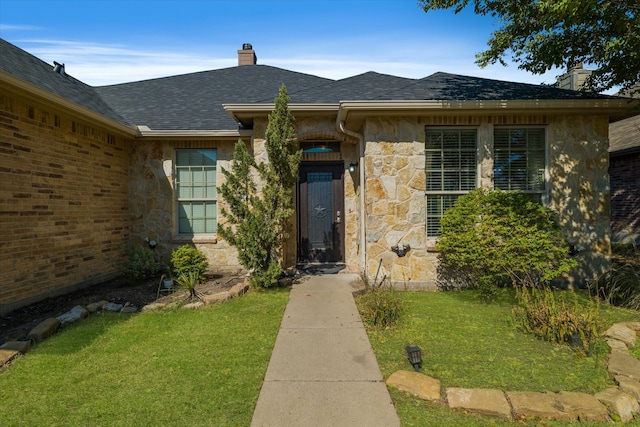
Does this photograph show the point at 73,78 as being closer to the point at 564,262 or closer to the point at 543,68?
the point at 543,68

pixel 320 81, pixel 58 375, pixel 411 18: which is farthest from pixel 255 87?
pixel 58 375

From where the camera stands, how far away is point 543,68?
6383 millimetres

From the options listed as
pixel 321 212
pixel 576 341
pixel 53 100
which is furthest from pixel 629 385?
pixel 53 100

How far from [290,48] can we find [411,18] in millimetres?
2616

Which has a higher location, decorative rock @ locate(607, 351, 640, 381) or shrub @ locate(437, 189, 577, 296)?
shrub @ locate(437, 189, 577, 296)

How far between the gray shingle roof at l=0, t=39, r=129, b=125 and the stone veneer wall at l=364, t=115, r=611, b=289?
5.76 meters

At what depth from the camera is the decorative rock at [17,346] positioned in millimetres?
3635

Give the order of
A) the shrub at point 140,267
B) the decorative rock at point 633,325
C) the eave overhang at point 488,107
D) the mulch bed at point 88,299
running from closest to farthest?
the decorative rock at point 633,325
the mulch bed at point 88,299
the eave overhang at point 488,107
the shrub at point 140,267

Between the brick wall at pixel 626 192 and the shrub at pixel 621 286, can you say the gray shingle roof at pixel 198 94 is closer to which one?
the shrub at pixel 621 286

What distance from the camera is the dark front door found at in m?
7.59

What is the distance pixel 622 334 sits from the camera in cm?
386

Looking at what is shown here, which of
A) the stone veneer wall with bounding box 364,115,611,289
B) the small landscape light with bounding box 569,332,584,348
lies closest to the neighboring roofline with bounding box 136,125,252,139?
the stone veneer wall with bounding box 364,115,611,289

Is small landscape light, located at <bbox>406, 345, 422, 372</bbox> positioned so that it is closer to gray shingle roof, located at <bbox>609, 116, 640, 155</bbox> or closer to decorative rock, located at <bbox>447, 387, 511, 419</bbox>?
decorative rock, located at <bbox>447, 387, 511, 419</bbox>

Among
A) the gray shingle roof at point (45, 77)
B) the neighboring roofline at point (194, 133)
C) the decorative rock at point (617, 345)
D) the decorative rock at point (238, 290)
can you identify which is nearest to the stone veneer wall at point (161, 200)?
the neighboring roofline at point (194, 133)
